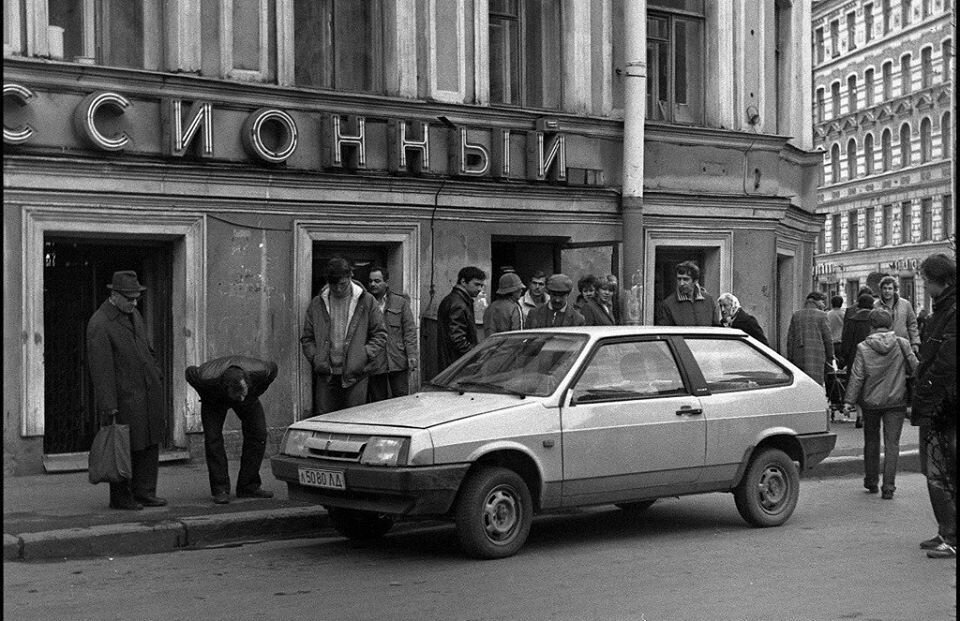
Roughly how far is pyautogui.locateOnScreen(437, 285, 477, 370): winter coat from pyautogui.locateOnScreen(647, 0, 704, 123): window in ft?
18.3

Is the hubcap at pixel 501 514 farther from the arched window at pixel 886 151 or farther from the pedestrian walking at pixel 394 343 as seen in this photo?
the arched window at pixel 886 151

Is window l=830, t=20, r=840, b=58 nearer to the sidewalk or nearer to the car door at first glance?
the sidewalk

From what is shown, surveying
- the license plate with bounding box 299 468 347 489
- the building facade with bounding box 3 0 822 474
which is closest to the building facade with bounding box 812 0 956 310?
the building facade with bounding box 3 0 822 474

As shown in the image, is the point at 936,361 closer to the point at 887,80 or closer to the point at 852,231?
the point at 887,80

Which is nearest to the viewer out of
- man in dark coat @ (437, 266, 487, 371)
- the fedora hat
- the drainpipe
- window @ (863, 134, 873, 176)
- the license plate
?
the license plate

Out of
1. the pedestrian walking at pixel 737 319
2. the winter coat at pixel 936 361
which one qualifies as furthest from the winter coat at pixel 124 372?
the pedestrian walking at pixel 737 319

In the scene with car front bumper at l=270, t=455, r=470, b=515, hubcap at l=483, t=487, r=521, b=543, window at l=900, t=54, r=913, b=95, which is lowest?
hubcap at l=483, t=487, r=521, b=543

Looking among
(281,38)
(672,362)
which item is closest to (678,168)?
(281,38)

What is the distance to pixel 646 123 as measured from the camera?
16531 mm

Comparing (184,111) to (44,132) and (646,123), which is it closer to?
(44,132)

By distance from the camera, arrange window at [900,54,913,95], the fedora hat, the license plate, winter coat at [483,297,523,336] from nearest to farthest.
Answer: the license plate < the fedora hat < winter coat at [483,297,523,336] < window at [900,54,913,95]

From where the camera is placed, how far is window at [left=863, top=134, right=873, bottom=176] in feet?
222

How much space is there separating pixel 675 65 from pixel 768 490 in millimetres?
9137

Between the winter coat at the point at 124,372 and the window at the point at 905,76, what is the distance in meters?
59.4
